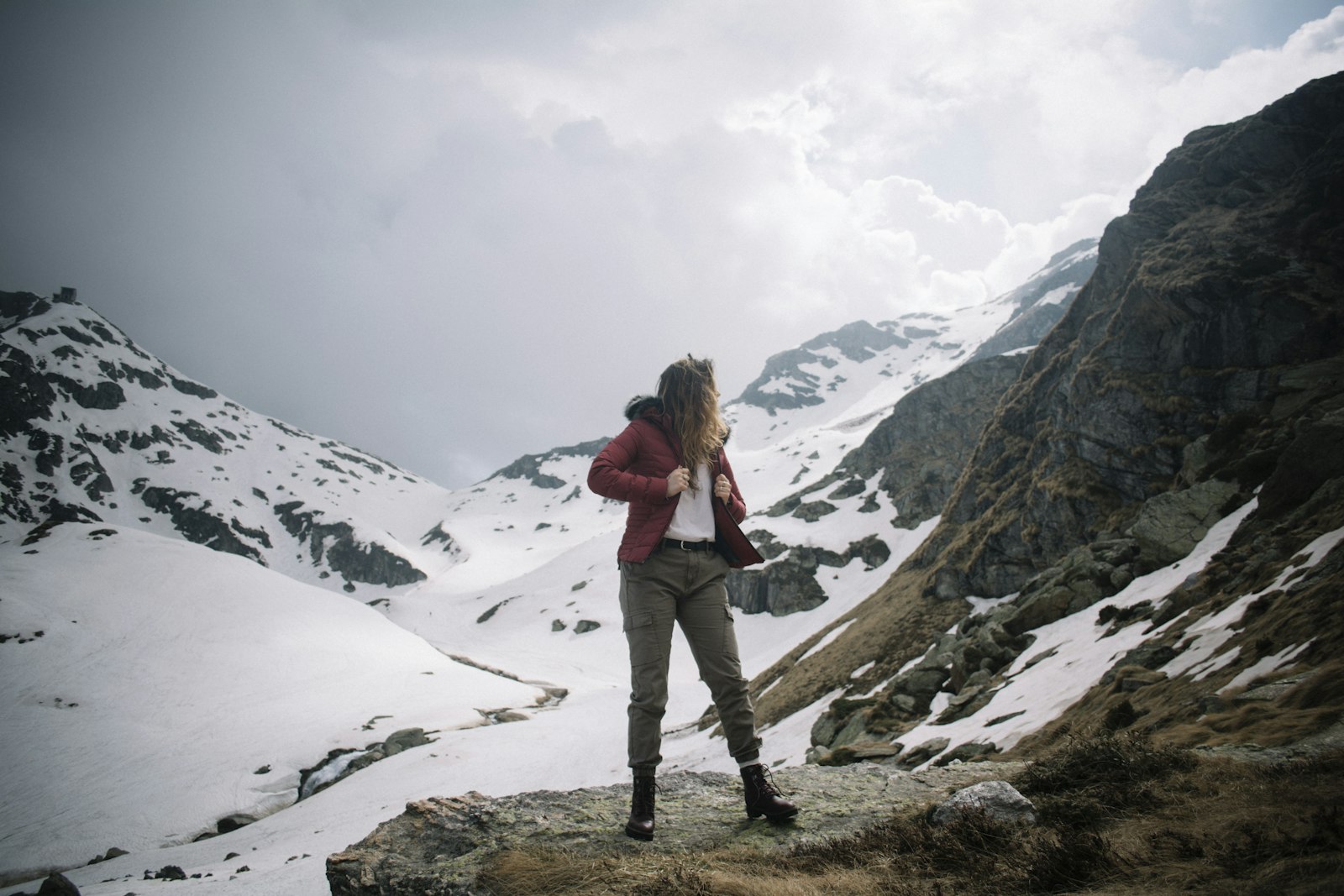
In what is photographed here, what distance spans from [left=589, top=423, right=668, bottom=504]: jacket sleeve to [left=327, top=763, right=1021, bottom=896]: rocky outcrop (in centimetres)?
257

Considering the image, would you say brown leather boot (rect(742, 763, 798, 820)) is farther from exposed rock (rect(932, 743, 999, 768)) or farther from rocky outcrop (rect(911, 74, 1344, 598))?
rocky outcrop (rect(911, 74, 1344, 598))

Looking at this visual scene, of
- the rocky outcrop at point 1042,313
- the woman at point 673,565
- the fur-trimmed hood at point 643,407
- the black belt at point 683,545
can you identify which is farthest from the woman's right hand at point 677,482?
the rocky outcrop at point 1042,313

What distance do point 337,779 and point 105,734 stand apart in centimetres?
1841

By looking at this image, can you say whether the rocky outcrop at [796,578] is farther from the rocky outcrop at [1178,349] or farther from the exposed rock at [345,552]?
the exposed rock at [345,552]

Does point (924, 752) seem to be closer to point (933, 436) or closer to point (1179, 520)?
point (1179, 520)

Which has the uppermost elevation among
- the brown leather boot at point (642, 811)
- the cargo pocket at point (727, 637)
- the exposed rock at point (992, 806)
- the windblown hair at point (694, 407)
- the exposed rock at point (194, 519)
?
the exposed rock at point (194, 519)

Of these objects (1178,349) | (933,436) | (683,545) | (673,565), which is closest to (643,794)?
(673,565)

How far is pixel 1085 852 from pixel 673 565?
311cm

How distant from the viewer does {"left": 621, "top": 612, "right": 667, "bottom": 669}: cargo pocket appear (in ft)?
15.5

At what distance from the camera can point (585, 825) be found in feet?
15.0

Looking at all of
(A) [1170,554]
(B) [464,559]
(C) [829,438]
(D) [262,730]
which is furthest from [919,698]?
(B) [464,559]

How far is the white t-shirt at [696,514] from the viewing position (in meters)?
5.00

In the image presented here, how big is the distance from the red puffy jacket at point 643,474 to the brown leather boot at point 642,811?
68.8 inches

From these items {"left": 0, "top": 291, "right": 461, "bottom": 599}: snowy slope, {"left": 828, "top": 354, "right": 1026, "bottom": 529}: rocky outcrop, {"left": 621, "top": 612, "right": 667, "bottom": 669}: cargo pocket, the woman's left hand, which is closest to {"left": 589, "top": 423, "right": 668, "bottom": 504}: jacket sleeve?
the woman's left hand
